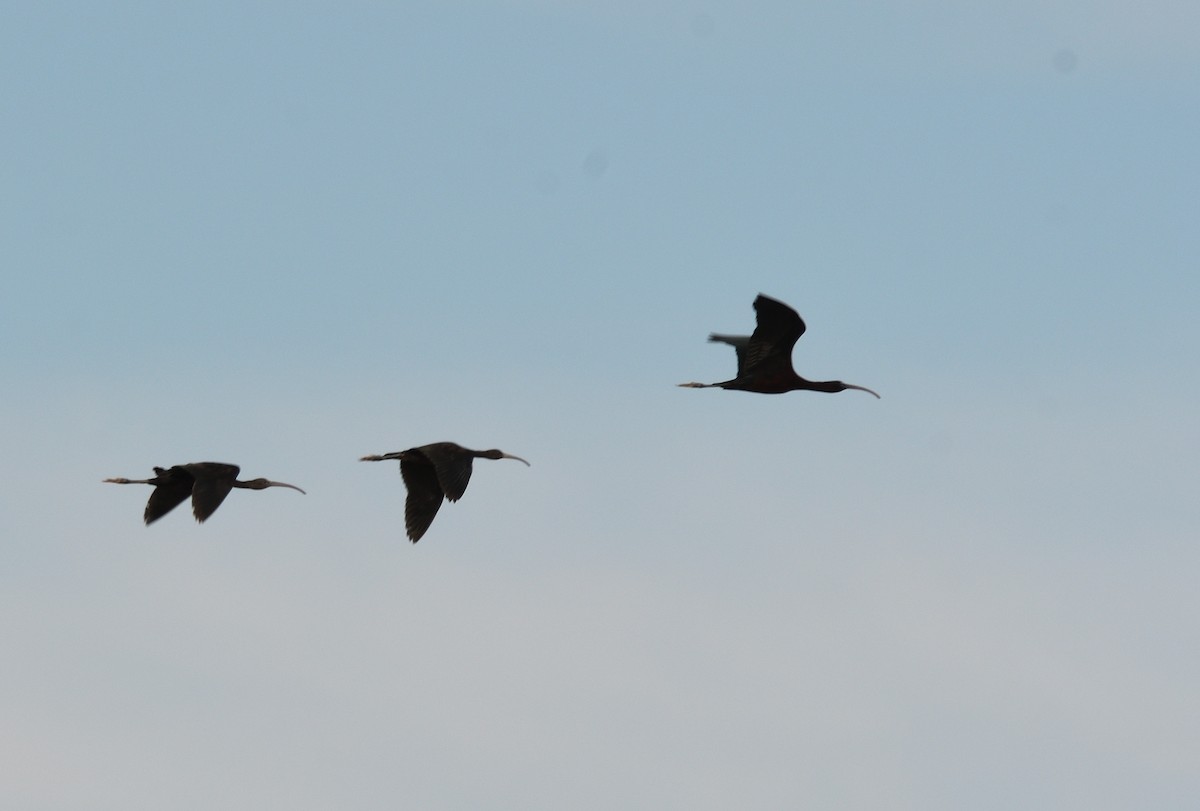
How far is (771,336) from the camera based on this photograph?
37.7 meters

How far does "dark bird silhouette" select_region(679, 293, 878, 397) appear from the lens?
3684cm

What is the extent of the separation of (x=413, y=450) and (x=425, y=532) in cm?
139

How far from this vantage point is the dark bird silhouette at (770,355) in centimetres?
3684

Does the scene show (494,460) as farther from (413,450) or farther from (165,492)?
(165,492)

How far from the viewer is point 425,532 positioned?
37156 mm

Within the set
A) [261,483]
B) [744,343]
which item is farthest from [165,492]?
[744,343]

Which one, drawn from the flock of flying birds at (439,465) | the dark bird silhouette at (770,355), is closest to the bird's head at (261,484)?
the flock of flying birds at (439,465)

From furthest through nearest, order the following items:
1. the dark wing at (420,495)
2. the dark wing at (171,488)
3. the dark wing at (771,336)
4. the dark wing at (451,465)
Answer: the dark wing at (171,488) < the dark wing at (420,495) < the dark wing at (771,336) < the dark wing at (451,465)

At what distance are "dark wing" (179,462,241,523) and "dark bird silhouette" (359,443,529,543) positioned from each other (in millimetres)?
2393

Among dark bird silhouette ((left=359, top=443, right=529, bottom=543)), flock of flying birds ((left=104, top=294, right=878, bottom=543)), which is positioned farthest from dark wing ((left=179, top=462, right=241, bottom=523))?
dark bird silhouette ((left=359, top=443, right=529, bottom=543))

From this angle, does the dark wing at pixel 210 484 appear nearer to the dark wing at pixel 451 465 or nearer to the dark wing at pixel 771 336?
the dark wing at pixel 451 465

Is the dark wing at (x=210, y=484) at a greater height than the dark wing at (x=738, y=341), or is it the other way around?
the dark wing at (x=738, y=341)

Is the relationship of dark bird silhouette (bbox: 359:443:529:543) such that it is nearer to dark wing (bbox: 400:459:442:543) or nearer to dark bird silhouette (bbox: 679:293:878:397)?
dark wing (bbox: 400:459:442:543)

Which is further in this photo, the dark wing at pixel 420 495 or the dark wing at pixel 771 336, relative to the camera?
the dark wing at pixel 420 495
